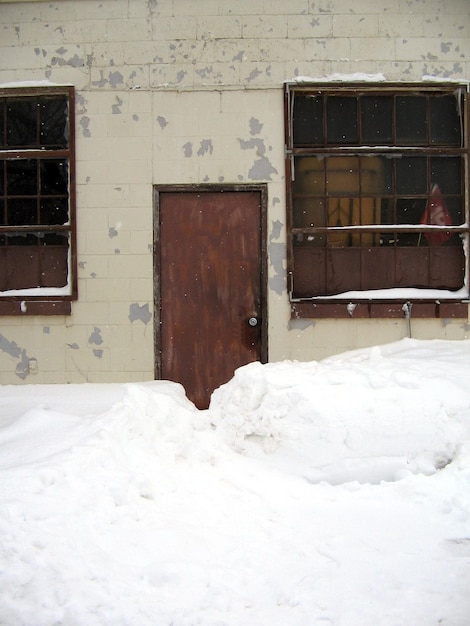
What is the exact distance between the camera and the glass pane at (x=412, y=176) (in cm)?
565

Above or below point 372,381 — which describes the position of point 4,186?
above

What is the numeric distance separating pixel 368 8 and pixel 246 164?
6.60 ft

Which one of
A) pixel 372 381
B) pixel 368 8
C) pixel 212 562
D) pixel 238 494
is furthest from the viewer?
pixel 368 8

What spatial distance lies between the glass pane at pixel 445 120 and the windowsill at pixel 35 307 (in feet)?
13.8

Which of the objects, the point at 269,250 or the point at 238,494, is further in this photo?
the point at 269,250

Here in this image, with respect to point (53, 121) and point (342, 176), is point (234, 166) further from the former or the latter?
point (53, 121)

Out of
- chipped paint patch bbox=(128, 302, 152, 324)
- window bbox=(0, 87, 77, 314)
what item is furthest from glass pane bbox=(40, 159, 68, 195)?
chipped paint patch bbox=(128, 302, 152, 324)

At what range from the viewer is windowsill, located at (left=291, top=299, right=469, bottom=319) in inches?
217

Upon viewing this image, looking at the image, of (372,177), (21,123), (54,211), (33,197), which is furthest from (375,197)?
(21,123)

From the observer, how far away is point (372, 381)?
377cm

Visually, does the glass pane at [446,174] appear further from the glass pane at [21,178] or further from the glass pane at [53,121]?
the glass pane at [21,178]

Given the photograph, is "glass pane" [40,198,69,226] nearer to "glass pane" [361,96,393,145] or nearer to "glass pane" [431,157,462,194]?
"glass pane" [361,96,393,145]

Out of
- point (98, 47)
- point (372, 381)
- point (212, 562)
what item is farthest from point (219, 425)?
point (98, 47)

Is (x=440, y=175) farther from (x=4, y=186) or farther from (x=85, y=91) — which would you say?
(x=4, y=186)
